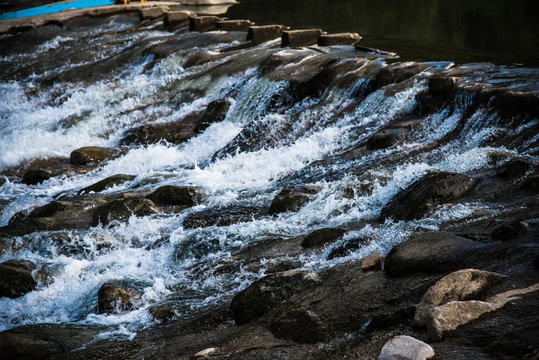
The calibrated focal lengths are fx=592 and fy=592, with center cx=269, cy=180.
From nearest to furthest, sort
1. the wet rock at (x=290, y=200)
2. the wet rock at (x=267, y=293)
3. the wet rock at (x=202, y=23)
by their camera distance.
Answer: the wet rock at (x=267, y=293) → the wet rock at (x=290, y=200) → the wet rock at (x=202, y=23)

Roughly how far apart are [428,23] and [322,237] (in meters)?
16.0

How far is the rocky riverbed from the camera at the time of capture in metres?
4.63

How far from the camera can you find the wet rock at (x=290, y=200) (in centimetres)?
824

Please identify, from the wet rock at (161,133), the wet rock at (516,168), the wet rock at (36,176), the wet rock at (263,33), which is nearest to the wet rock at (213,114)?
the wet rock at (161,133)

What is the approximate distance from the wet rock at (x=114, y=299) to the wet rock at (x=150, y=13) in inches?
839

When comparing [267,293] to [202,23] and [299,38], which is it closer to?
[299,38]

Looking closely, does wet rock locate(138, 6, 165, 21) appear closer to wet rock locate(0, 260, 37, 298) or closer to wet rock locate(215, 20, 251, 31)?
wet rock locate(215, 20, 251, 31)

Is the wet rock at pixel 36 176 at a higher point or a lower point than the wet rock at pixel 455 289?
lower

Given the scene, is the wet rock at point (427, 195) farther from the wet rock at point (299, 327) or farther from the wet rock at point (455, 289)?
the wet rock at point (299, 327)

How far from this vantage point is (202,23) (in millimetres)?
21906

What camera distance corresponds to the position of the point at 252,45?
60.5ft

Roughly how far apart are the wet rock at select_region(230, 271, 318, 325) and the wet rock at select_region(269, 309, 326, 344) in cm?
56

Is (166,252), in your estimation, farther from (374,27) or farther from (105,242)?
(374,27)

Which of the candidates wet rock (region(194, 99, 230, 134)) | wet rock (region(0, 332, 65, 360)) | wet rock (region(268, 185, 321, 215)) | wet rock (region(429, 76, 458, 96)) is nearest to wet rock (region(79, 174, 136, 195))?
wet rock (region(194, 99, 230, 134))
